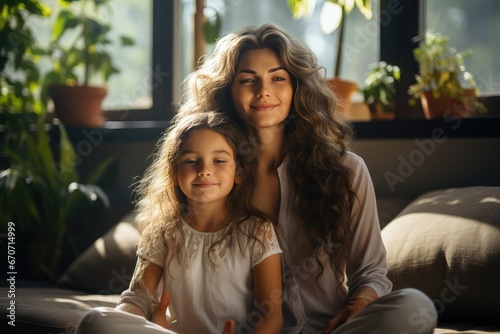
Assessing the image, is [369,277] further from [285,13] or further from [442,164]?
[285,13]

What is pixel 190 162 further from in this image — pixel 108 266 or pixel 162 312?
pixel 108 266

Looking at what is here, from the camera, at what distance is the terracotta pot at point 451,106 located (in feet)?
8.41

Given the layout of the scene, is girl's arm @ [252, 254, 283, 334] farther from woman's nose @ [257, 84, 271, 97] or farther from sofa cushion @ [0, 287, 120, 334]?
sofa cushion @ [0, 287, 120, 334]

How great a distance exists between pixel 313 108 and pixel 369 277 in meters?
0.48

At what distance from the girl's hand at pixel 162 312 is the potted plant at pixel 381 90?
1.46 meters

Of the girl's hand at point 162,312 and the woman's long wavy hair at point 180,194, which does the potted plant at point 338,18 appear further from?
the girl's hand at point 162,312

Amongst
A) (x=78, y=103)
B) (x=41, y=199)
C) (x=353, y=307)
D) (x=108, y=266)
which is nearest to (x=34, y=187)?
(x=41, y=199)

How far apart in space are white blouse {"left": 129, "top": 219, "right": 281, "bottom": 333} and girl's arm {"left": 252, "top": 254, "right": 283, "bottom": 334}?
22 millimetres

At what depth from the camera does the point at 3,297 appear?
214cm

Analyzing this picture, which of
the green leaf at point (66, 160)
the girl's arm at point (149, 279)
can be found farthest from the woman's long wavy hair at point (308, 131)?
the green leaf at point (66, 160)

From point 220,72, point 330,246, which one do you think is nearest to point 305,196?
point 330,246

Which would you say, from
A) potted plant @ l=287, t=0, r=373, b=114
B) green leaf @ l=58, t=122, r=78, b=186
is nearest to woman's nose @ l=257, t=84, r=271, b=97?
potted plant @ l=287, t=0, r=373, b=114

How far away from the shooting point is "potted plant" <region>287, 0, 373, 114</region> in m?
2.77

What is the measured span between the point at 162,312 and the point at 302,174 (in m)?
0.53
